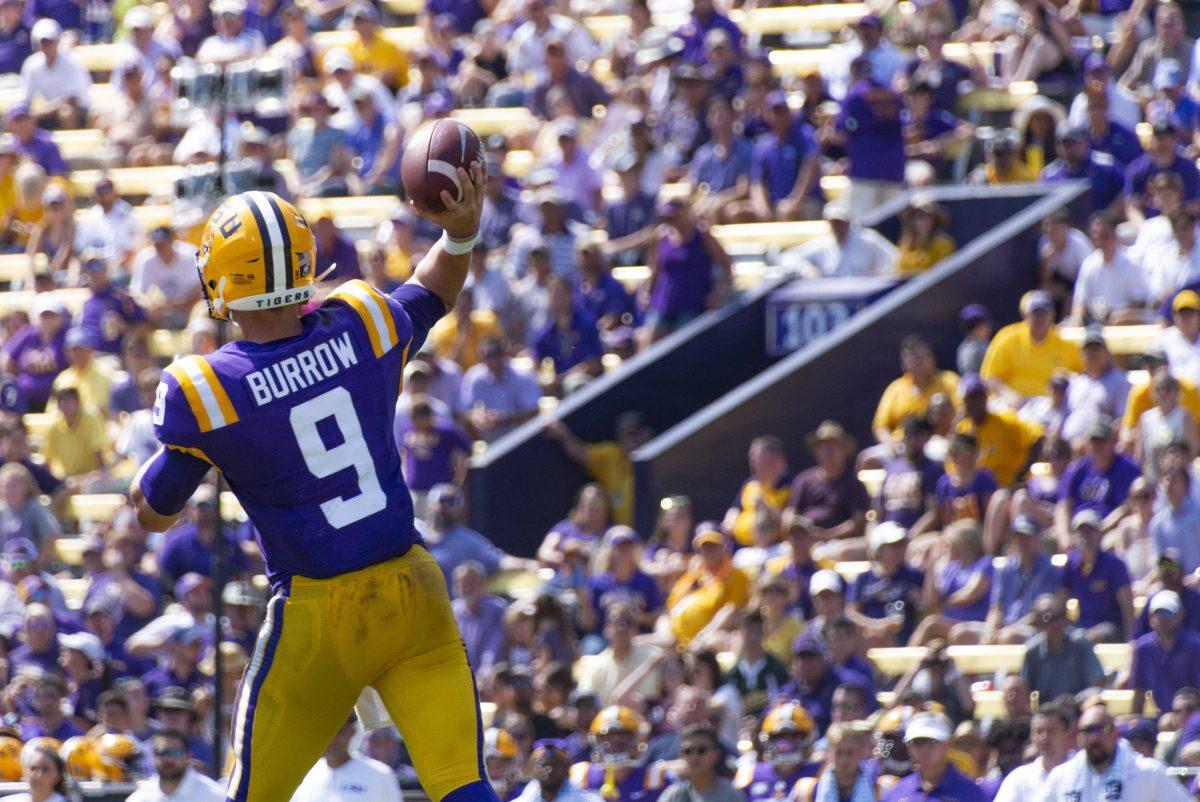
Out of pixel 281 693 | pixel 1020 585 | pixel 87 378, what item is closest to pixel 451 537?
pixel 1020 585

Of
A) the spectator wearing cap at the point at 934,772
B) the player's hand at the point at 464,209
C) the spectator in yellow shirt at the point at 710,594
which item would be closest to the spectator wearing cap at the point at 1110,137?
the spectator in yellow shirt at the point at 710,594

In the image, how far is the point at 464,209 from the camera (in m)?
5.69

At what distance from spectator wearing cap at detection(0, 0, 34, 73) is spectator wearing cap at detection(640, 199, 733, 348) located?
22.3 feet

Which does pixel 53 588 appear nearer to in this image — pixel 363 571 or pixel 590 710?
pixel 590 710

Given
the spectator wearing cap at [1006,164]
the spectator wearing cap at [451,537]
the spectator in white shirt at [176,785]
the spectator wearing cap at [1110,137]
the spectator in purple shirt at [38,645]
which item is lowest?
the spectator in purple shirt at [38,645]

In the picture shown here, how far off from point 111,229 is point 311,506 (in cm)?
1154

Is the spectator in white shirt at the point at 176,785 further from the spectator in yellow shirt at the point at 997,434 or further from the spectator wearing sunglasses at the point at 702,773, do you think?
the spectator in yellow shirt at the point at 997,434

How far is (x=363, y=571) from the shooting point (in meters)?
5.32

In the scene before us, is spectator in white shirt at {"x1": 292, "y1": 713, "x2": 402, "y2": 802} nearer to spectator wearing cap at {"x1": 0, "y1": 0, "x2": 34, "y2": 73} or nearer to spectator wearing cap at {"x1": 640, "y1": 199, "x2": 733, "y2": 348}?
spectator wearing cap at {"x1": 640, "y1": 199, "x2": 733, "y2": 348}

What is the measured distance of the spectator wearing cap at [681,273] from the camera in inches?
541

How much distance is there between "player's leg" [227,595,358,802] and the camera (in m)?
5.31

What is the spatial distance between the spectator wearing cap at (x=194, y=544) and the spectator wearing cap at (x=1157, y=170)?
17.2 feet

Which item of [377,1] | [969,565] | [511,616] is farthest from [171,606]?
[377,1]

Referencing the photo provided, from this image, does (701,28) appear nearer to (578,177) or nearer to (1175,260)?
(578,177)
